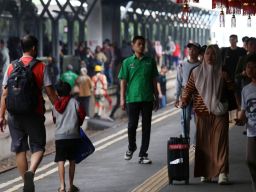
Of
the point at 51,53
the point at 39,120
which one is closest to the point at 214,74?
the point at 39,120

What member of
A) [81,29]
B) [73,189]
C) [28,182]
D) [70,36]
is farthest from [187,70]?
[81,29]

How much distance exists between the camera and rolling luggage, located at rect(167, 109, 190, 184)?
11102 millimetres

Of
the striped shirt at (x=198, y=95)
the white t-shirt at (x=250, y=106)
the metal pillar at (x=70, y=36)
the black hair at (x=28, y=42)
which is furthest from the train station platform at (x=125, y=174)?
the metal pillar at (x=70, y=36)

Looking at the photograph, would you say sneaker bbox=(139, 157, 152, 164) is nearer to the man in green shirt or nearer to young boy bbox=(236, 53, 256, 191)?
the man in green shirt

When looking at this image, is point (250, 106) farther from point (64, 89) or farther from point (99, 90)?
point (99, 90)

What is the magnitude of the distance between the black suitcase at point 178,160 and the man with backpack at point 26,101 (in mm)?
1839

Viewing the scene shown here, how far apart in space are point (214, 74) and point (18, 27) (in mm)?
15709

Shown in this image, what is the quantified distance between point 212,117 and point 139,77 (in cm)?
254

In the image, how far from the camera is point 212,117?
10984mm

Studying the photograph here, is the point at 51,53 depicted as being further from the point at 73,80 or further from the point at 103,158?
the point at 103,158

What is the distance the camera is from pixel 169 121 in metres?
23.3

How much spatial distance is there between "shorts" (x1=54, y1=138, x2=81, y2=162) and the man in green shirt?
2662 millimetres

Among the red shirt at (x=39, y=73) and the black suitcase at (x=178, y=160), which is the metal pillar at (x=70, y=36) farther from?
the red shirt at (x=39, y=73)

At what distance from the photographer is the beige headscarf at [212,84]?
10.9 meters
